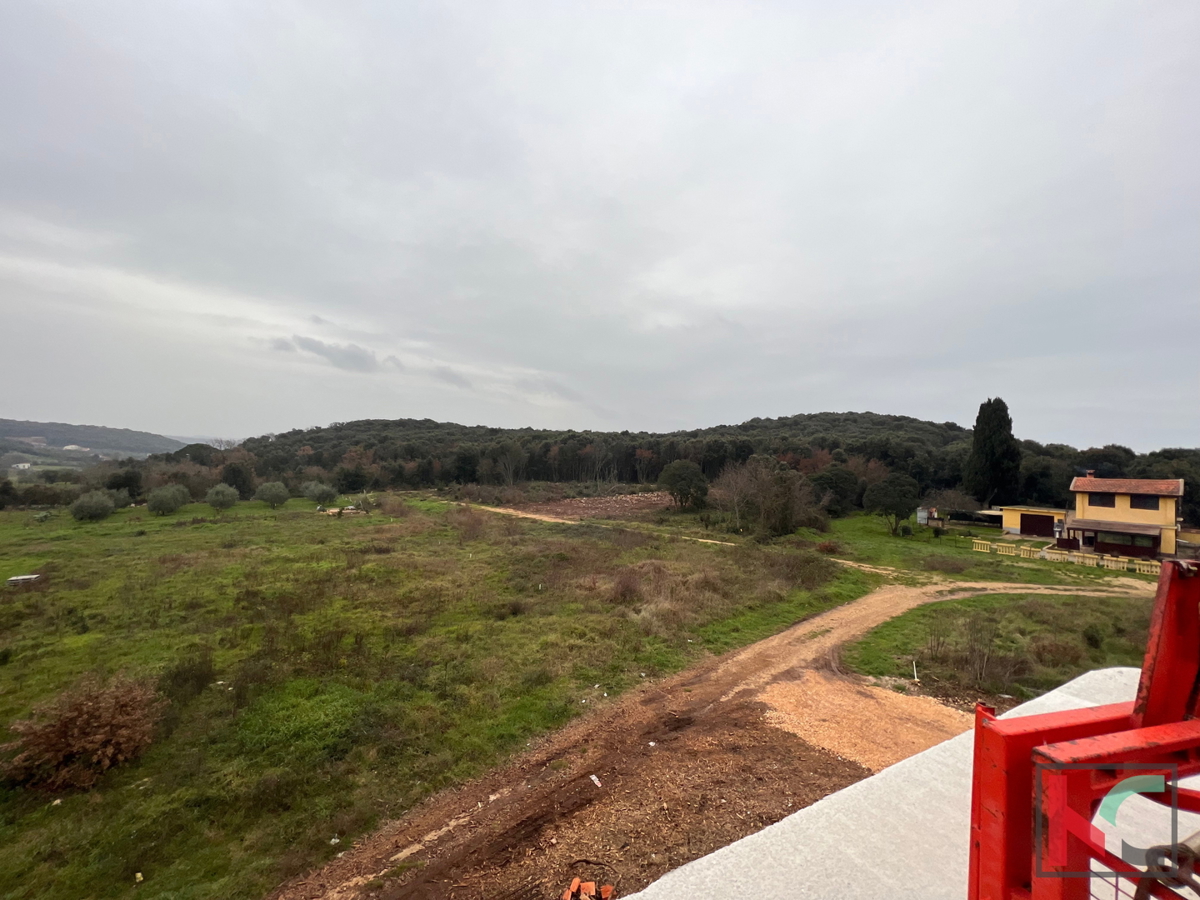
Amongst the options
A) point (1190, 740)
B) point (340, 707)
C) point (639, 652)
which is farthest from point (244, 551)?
point (1190, 740)

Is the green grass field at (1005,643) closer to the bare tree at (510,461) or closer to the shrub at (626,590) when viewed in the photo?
the shrub at (626,590)

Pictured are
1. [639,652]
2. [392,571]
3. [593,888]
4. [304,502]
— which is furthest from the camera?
[304,502]

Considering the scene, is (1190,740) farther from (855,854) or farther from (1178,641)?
(855,854)

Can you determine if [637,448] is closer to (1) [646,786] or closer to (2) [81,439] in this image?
(1) [646,786]

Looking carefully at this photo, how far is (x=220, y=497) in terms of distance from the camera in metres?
35.8

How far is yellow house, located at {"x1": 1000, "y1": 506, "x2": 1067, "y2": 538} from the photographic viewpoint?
99.7 ft

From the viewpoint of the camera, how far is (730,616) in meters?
13.1

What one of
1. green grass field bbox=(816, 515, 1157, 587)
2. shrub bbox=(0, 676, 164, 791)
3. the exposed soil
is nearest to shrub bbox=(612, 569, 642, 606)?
shrub bbox=(0, 676, 164, 791)

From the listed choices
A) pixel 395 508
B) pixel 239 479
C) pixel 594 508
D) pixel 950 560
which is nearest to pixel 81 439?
pixel 239 479

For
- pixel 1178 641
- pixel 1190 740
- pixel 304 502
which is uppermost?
pixel 1178 641

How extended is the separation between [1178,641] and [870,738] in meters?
6.03

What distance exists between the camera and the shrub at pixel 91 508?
30.4 meters

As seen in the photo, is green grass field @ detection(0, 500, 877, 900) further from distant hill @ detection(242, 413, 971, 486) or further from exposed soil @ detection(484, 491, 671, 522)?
distant hill @ detection(242, 413, 971, 486)

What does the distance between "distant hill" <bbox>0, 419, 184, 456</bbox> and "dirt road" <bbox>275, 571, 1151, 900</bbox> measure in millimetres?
146688
